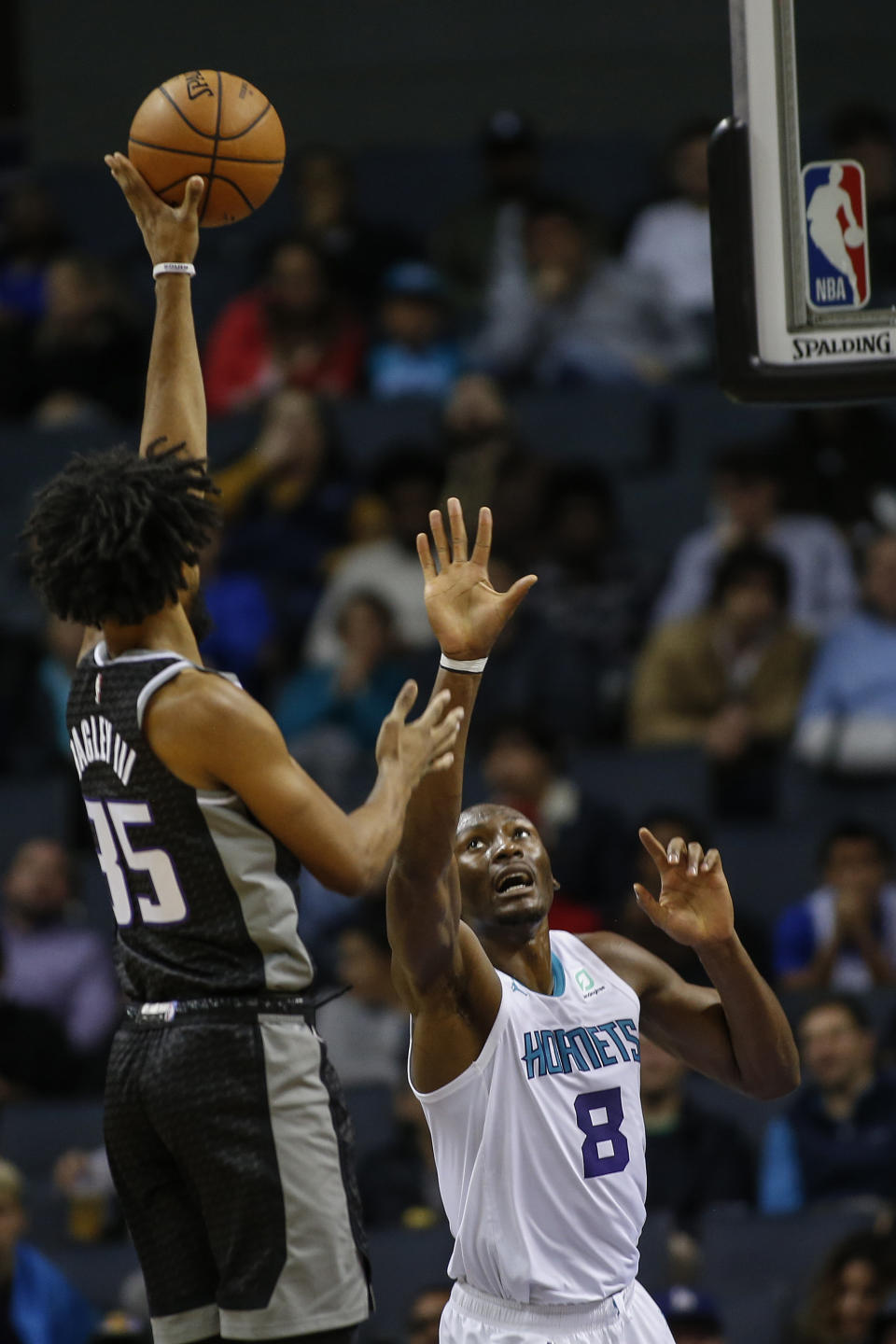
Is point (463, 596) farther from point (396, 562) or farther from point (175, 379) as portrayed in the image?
point (396, 562)

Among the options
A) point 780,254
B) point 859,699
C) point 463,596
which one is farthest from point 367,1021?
point 780,254

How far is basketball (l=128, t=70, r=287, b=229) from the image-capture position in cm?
427

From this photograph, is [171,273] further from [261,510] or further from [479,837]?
[261,510]

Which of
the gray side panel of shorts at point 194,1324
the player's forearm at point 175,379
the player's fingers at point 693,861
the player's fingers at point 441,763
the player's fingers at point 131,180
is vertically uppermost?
the player's fingers at point 131,180

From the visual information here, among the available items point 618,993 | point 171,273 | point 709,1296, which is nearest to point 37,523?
point 171,273

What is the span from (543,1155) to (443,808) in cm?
79

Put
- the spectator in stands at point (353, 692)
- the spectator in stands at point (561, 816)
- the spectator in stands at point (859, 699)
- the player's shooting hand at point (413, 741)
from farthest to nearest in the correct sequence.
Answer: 1. the spectator in stands at point (353, 692)
2. the spectator in stands at point (859, 699)
3. the spectator in stands at point (561, 816)
4. the player's shooting hand at point (413, 741)

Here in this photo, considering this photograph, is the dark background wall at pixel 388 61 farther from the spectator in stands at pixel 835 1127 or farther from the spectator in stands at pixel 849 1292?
the spectator in stands at pixel 849 1292

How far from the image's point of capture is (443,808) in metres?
3.91

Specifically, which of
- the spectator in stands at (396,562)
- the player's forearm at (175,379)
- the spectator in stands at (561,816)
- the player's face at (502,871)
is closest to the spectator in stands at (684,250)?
the spectator in stands at (396,562)

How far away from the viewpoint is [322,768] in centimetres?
832

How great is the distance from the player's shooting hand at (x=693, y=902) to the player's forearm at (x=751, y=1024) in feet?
0.13

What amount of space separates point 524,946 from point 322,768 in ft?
13.3

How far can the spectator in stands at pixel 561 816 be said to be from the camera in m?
7.72
